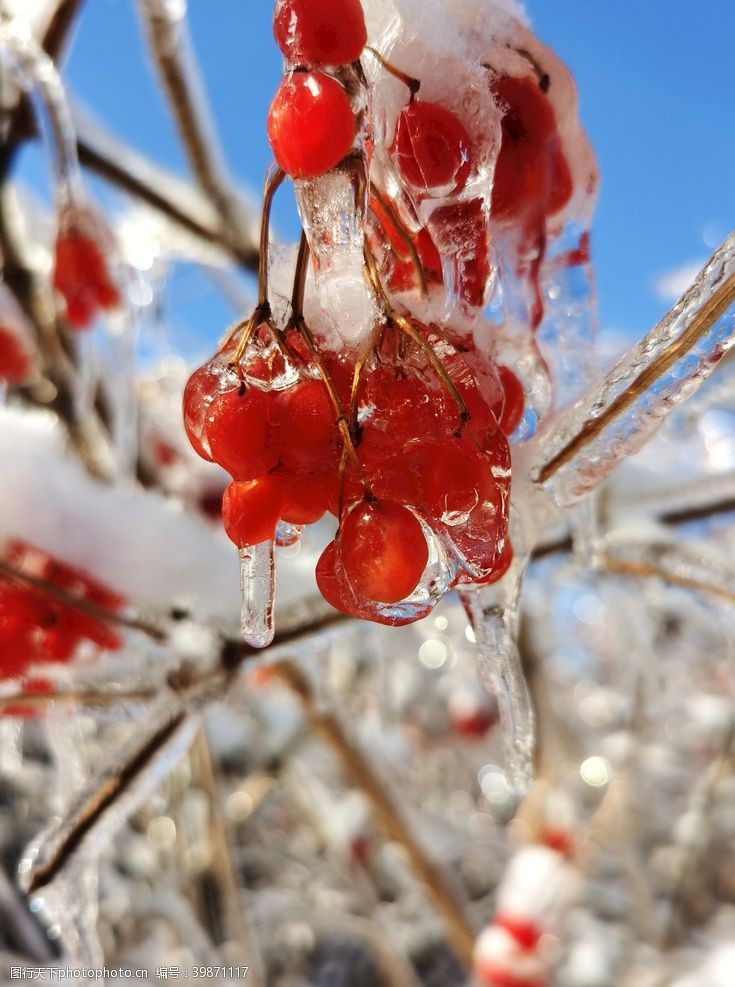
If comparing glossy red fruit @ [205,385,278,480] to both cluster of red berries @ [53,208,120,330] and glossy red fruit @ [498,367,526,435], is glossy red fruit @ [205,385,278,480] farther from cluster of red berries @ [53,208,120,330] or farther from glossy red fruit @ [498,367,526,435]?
cluster of red berries @ [53,208,120,330]

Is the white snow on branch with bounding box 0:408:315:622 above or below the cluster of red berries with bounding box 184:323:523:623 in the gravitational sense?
below

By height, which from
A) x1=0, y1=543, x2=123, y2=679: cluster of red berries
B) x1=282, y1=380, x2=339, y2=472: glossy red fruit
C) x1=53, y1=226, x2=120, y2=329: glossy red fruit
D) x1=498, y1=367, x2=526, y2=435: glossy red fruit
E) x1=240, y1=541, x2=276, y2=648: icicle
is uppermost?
x1=498, y1=367, x2=526, y2=435: glossy red fruit

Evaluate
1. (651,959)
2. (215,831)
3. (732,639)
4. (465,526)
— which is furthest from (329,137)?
(651,959)

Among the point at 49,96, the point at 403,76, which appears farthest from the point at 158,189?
the point at 403,76

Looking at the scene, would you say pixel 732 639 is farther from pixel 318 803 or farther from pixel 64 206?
pixel 318 803

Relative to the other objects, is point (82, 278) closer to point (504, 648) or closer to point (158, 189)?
point (158, 189)

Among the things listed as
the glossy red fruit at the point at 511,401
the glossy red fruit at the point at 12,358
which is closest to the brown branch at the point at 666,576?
the glossy red fruit at the point at 511,401

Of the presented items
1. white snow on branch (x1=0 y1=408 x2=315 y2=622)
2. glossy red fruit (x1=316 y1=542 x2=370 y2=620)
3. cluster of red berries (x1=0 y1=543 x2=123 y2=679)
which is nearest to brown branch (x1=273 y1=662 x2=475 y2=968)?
white snow on branch (x1=0 y1=408 x2=315 y2=622)
